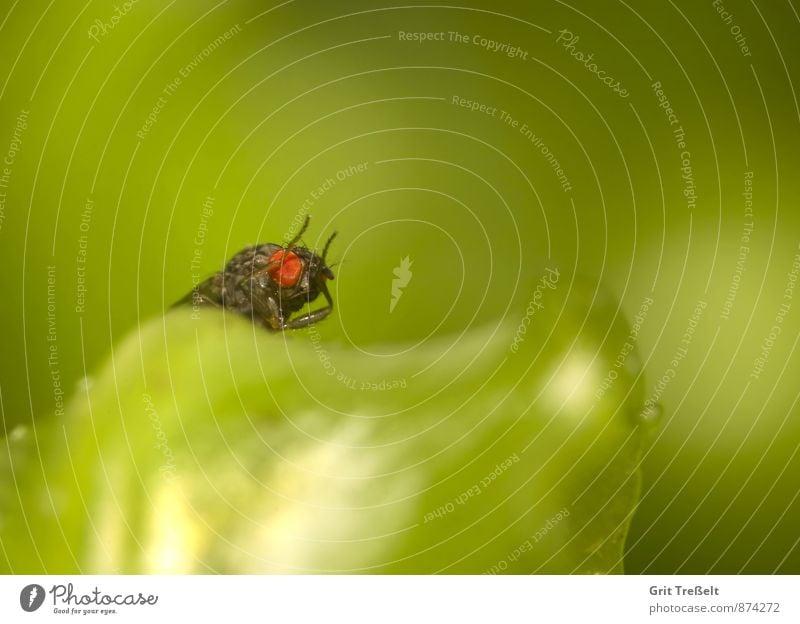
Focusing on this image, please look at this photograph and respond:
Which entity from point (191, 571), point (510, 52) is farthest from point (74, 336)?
point (510, 52)

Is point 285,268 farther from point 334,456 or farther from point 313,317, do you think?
point 334,456

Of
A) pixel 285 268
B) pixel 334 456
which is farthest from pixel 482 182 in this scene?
pixel 334 456

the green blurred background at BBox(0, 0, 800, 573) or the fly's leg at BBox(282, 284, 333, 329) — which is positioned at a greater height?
the green blurred background at BBox(0, 0, 800, 573)

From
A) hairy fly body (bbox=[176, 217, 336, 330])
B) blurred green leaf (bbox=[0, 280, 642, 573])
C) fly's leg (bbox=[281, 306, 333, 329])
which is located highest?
hairy fly body (bbox=[176, 217, 336, 330])

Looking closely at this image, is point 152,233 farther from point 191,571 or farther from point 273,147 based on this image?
point 191,571

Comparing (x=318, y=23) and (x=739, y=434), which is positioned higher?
(x=318, y=23)
